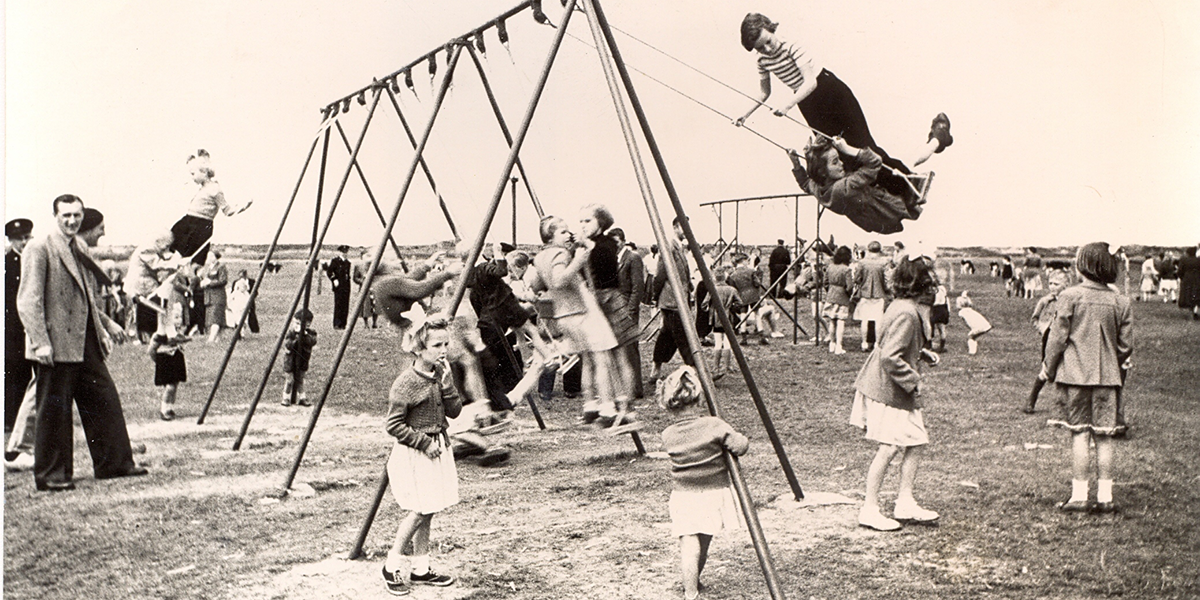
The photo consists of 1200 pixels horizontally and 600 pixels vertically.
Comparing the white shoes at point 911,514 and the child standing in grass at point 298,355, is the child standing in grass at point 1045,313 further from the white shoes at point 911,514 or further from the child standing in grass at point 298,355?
the child standing in grass at point 298,355

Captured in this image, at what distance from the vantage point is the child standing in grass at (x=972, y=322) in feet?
32.6

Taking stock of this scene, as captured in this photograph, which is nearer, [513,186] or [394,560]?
[394,560]

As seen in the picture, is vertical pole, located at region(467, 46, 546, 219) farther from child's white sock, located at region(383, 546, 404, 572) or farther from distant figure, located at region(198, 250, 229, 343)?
distant figure, located at region(198, 250, 229, 343)

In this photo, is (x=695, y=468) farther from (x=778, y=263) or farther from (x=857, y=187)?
(x=778, y=263)

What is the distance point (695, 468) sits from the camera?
171 inches

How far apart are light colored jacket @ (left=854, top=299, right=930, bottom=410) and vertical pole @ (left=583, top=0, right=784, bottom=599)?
95 cm

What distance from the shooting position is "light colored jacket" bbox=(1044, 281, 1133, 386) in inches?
211

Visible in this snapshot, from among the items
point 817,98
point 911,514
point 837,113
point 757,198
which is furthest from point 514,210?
point 911,514

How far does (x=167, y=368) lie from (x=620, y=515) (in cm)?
491

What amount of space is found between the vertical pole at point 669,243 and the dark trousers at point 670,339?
4245 millimetres

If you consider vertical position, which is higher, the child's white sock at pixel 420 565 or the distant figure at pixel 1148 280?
the distant figure at pixel 1148 280

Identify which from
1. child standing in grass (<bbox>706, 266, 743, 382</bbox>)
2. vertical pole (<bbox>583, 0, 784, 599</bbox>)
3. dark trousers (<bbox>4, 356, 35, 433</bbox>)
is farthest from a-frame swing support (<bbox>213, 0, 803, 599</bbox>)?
child standing in grass (<bbox>706, 266, 743, 382</bbox>)

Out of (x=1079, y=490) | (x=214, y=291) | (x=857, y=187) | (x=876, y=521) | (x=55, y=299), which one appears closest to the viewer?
(x=876, y=521)

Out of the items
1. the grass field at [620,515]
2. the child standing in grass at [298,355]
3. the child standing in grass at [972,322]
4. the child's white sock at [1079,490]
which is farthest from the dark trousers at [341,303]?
the child's white sock at [1079,490]
